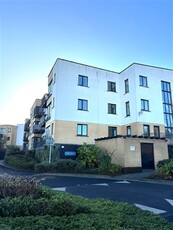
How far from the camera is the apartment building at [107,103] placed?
73.9 ft

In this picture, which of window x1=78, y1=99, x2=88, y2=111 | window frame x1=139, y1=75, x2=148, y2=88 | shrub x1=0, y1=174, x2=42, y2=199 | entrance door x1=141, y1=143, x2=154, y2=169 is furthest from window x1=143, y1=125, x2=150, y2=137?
shrub x1=0, y1=174, x2=42, y2=199

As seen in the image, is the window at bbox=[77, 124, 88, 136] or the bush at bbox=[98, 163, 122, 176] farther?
the window at bbox=[77, 124, 88, 136]

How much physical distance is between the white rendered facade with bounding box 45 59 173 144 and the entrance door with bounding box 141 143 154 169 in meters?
4.26

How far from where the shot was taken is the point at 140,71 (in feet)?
82.0

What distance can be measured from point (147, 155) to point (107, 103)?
366 inches

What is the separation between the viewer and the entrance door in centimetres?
1803

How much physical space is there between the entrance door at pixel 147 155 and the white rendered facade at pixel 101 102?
14.0ft

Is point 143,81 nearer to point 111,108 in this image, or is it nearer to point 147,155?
point 111,108

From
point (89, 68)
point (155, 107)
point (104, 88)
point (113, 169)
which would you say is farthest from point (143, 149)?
point (89, 68)

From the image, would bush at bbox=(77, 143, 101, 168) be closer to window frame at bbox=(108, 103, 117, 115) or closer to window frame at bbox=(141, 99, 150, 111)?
window frame at bbox=(108, 103, 117, 115)

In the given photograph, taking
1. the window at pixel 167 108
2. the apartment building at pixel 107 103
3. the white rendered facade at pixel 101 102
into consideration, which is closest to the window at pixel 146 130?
the apartment building at pixel 107 103

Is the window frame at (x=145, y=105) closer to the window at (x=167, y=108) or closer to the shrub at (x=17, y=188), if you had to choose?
the window at (x=167, y=108)

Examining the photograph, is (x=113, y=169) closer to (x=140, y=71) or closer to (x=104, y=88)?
(x=104, y=88)

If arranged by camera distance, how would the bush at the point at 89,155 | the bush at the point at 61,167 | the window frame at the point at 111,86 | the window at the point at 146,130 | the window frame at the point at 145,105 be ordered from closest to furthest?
1. the bush at the point at 61,167
2. the bush at the point at 89,155
3. the window at the point at 146,130
4. the window frame at the point at 145,105
5. the window frame at the point at 111,86
